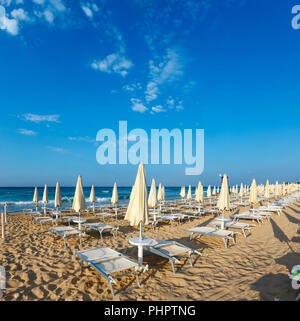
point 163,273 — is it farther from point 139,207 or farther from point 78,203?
point 78,203

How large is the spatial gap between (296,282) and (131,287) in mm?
2885

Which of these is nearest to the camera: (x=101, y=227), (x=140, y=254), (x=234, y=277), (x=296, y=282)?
(x=296, y=282)

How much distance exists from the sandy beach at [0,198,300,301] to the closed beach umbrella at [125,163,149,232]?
1.13m

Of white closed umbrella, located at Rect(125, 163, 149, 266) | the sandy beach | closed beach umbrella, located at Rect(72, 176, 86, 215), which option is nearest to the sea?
closed beach umbrella, located at Rect(72, 176, 86, 215)

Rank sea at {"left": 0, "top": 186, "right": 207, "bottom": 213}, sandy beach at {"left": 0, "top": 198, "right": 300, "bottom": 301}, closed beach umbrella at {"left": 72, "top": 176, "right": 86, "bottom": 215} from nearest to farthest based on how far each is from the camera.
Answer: sandy beach at {"left": 0, "top": 198, "right": 300, "bottom": 301} → closed beach umbrella at {"left": 72, "top": 176, "right": 86, "bottom": 215} → sea at {"left": 0, "top": 186, "right": 207, "bottom": 213}

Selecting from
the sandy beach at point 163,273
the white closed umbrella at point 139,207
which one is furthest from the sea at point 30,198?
the white closed umbrella at point 139,207

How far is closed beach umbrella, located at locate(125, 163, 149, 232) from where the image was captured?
4.18 meters

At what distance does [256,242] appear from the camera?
251 inches

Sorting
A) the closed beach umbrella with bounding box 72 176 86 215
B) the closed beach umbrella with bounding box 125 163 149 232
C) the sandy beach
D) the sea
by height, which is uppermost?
the closed beach umbrella with bounding box 125 163 149 232

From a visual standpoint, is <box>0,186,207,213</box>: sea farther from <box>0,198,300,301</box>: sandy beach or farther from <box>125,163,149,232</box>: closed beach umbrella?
<box>125,163,149,232</box>: closed beach umbrella

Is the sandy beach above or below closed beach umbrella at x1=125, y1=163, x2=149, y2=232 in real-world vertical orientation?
below

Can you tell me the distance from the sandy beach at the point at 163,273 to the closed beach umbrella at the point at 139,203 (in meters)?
1.13
